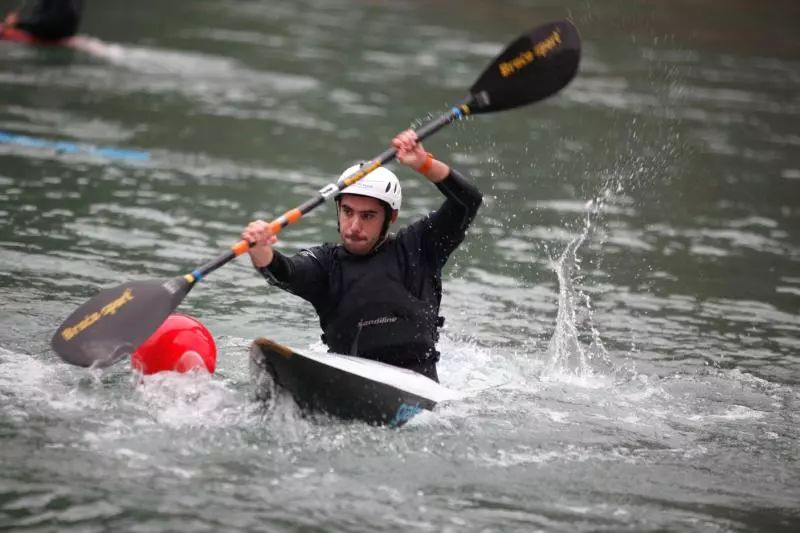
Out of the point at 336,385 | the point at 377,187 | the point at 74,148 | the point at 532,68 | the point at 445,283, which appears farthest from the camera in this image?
the point at 74,148

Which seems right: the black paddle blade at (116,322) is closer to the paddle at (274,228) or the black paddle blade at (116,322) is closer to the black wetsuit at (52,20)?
the paddle at (274,228)

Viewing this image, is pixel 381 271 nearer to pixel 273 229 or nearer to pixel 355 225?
pixel 355 225

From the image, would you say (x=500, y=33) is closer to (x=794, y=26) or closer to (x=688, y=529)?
(x=794, y=26)

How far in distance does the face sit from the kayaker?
11533 millimetres

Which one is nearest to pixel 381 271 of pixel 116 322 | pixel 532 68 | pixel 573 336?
pixel 116 322

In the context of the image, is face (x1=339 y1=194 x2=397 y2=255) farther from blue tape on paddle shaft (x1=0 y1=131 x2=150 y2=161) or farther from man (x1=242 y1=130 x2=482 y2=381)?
blue tape on paddle shaft (x1=0 y1=131 x2=150 y2=161)

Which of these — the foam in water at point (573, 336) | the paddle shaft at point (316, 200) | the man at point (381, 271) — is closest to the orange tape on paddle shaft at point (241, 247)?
the paddle shaft at point (316, 200)

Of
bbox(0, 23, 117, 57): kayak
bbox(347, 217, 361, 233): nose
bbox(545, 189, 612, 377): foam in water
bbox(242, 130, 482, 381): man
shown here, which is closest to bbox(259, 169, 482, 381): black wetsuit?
bbox(242, 130, 482, 381): man

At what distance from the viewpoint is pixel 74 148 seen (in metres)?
13.1

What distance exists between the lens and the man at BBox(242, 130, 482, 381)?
681cm

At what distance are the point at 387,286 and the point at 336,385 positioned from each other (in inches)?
28.1

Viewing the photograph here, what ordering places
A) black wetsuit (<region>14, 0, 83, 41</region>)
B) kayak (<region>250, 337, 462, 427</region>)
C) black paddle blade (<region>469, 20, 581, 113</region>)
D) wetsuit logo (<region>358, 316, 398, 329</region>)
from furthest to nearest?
black wetsuit (<region>14, 0, 83, 41</region>) → black paddle blade (<region>469, 20, 581, 113</region>) → wetsuit logo (<region>358, 316, 398, 329</region>) → kayak (<region>250, 337, 462, 427</region>)

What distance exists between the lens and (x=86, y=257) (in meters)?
9.76

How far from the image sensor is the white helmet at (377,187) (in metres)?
6.81
